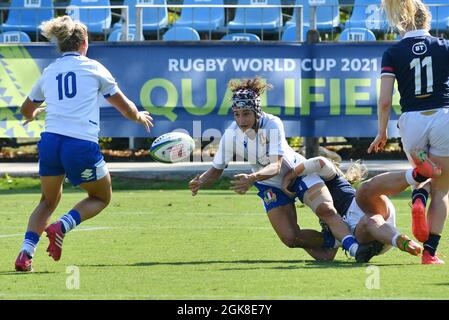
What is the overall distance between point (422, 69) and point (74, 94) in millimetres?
2871

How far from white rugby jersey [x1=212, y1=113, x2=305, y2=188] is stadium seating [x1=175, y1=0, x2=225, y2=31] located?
1100cm

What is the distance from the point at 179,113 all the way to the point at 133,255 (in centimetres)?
813

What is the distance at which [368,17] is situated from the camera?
19.9 m

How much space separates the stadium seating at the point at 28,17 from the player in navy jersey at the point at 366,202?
38.1ft

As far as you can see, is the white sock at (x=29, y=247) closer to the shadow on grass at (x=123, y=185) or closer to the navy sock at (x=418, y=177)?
the navy sock at (x=418, y=177)

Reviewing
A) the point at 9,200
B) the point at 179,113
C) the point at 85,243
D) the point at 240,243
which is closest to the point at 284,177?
the point at 240,243

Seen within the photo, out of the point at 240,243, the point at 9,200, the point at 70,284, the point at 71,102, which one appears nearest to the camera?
the point at 70,284

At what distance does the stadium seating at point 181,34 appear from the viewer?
67.2ft

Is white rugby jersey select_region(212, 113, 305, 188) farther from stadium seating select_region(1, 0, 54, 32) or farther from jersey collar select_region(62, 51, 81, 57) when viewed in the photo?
stadium seating select_region(1, 0, 54, 32)

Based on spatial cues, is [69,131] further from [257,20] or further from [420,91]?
[257,20]

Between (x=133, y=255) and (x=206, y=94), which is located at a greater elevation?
(x=206, y=94)

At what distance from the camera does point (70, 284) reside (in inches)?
328

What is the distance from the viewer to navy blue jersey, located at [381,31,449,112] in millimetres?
9500
